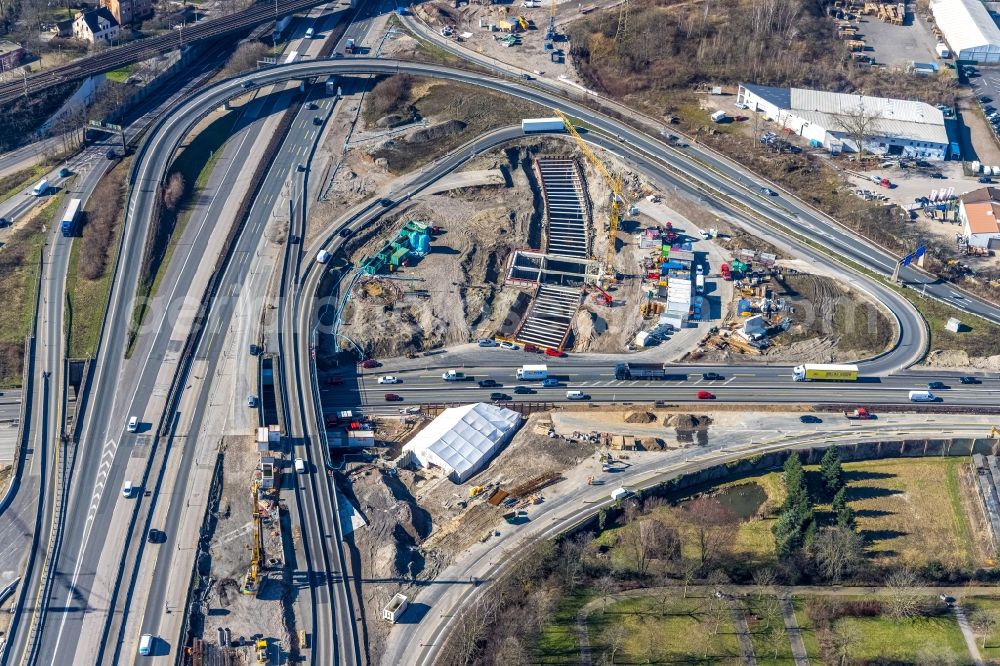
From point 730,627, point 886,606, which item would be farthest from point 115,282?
point 886,606

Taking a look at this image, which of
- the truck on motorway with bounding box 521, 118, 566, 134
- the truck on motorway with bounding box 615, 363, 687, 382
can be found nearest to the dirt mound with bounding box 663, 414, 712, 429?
the truck on motorway with bounding box 615, 363, 687, 382

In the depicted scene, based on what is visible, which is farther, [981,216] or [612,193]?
[612,193]

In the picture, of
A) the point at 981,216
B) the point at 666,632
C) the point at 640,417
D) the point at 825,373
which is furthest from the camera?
the point at 981,216

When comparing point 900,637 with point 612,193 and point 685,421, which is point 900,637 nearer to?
point 685,421

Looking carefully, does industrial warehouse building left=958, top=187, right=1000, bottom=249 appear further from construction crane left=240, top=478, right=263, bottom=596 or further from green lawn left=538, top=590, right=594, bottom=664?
construction crane left=240, top=478, right=263, bottom=596

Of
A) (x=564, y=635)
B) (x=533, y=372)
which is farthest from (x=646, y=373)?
(x=564, y=635)

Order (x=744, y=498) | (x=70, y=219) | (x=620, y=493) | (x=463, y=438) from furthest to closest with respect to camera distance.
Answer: (x=70, y=219) < (x=463, y=438) < (x=744, y=498) < (x=620, y=493)

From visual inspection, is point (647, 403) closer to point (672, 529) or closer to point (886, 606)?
point (672, 529)
